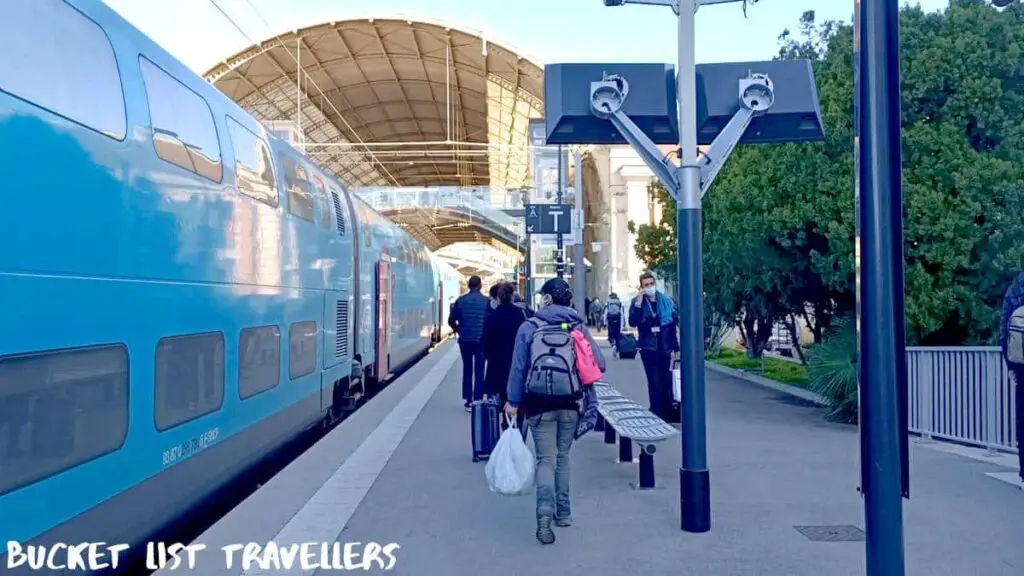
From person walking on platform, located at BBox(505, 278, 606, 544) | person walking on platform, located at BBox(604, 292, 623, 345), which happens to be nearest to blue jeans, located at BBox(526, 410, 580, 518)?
person walking on platform, located at BBox(505, 278, 606, 544)

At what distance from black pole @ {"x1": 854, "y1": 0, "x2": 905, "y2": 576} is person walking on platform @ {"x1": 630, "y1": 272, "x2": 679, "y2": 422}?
6.93 meters

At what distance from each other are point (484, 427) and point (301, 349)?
7.14 feet

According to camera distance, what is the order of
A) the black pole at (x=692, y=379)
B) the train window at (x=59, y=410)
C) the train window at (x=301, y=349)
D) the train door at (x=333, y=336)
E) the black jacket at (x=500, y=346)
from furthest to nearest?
the train door at (x=333, y=336)
the train window at (x=301, y=349)
the black jacket at (x=500, y=346)
the black pole at (x=692, y=379)
the train window at (x=59, y=410)

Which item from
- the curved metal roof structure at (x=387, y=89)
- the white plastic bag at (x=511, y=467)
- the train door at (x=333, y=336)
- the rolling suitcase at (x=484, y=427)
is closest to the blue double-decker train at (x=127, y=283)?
the train door at (x=333, y=336)

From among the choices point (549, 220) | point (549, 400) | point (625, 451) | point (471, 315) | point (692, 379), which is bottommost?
point (625, 451)

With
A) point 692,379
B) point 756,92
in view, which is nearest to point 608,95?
point 756,92

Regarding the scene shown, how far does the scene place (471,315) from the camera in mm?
12844

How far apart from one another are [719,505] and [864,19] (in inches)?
167

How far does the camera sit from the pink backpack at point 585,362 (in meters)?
6.39

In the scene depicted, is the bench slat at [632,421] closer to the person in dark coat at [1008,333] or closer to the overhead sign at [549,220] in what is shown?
the person in dark coat at [1008,333]

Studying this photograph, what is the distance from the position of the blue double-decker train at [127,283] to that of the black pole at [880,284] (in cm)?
343

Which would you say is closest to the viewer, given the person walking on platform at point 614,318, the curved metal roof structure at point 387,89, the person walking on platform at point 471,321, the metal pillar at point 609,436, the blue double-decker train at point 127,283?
the blue double-decker train at point 127,283

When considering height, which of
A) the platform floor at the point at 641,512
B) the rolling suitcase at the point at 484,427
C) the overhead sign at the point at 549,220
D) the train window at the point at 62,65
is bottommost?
the platform floor at the point at 641,512

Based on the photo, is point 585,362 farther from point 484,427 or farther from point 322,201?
point 322,201
